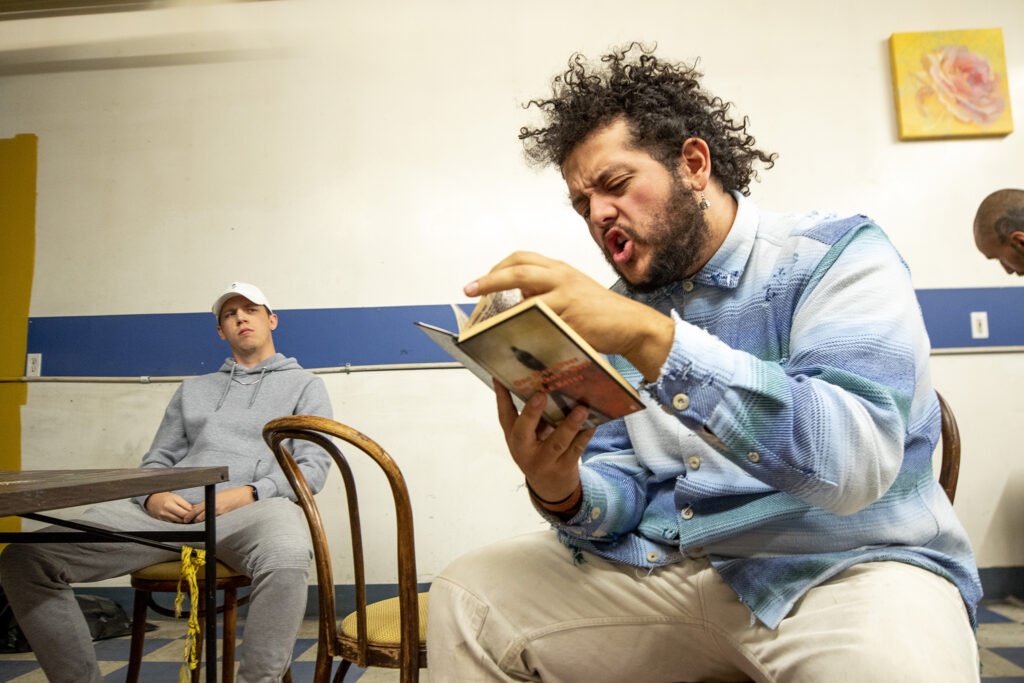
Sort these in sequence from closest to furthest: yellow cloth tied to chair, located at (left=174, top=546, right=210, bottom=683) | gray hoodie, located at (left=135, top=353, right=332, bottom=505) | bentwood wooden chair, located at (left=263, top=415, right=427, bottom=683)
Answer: bentwood wooden chair, located at (left=263, top=415, right=427, bottom=683), yellow cloth tied to chair, located at (left=174, top=546, right=210, bottom=683), gray hoodie, located at (left=135, top=353, right=332, bottom=505)

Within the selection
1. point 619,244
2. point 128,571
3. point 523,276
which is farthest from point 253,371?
point 523,276

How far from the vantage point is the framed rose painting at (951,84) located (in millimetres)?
3127

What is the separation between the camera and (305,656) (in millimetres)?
2551

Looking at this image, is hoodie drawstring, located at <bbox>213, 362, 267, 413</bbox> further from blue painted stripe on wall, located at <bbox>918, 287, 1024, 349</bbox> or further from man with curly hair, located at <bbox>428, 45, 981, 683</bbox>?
blue painted stripe on wall, located at <bbox>918, 287, 1024, 349</bbox>

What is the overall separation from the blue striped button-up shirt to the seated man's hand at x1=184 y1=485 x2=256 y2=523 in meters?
1.38

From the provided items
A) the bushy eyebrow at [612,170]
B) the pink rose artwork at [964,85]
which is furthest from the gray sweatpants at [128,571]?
the pink rose artwork at [964,85]

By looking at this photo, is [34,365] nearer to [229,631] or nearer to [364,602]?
[229,631]

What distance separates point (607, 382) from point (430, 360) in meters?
2.54

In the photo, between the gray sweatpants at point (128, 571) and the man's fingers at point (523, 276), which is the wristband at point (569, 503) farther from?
the gray sweatpants at point (128, 571)

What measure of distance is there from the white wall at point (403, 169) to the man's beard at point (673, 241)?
2.07 metres

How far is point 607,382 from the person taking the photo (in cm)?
70

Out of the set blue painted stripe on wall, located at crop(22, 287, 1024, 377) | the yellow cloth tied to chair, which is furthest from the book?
blue painted stripe on wall, located at crop(22, 287, 1024, 377)

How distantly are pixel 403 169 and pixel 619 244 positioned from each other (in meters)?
2.34

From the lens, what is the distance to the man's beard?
3.67 ft
